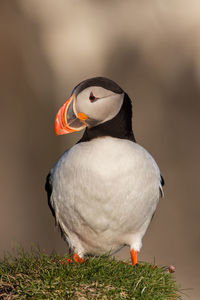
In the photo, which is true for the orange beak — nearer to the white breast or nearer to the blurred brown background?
the white breast

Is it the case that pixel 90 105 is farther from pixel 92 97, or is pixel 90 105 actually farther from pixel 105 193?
pixel 105 193

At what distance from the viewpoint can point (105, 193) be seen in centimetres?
389

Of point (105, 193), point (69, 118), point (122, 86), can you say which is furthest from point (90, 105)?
point (122, 86)

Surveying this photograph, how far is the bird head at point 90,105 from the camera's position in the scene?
392cm

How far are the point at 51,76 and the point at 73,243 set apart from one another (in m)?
6.73

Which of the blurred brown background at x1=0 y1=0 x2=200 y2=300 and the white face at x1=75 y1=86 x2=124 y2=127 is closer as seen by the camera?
the white face at x1=75 y1=86 x2=124 y2=127

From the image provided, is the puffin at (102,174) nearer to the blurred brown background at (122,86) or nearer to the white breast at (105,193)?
the white breast at (105,193)

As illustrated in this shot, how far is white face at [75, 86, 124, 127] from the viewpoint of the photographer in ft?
12.8

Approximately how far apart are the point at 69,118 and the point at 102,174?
492 millimetres

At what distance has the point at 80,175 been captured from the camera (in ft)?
12.9

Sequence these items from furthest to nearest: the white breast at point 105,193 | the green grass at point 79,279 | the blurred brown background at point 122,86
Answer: the blurred brown background at point 122,86 → the white breast at point 105,193 → the green grass at point 79,279

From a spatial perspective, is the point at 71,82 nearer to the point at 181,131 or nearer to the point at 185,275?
the point at 181,131

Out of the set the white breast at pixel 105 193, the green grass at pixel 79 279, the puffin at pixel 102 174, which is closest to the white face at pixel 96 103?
the puffin at pixel 102 174

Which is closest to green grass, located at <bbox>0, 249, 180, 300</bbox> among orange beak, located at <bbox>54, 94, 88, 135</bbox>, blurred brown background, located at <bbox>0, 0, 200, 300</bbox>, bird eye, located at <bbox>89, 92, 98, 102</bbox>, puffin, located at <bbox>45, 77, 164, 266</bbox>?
puffin, located at <bbox>45, 77, 164, 266</bbox>
